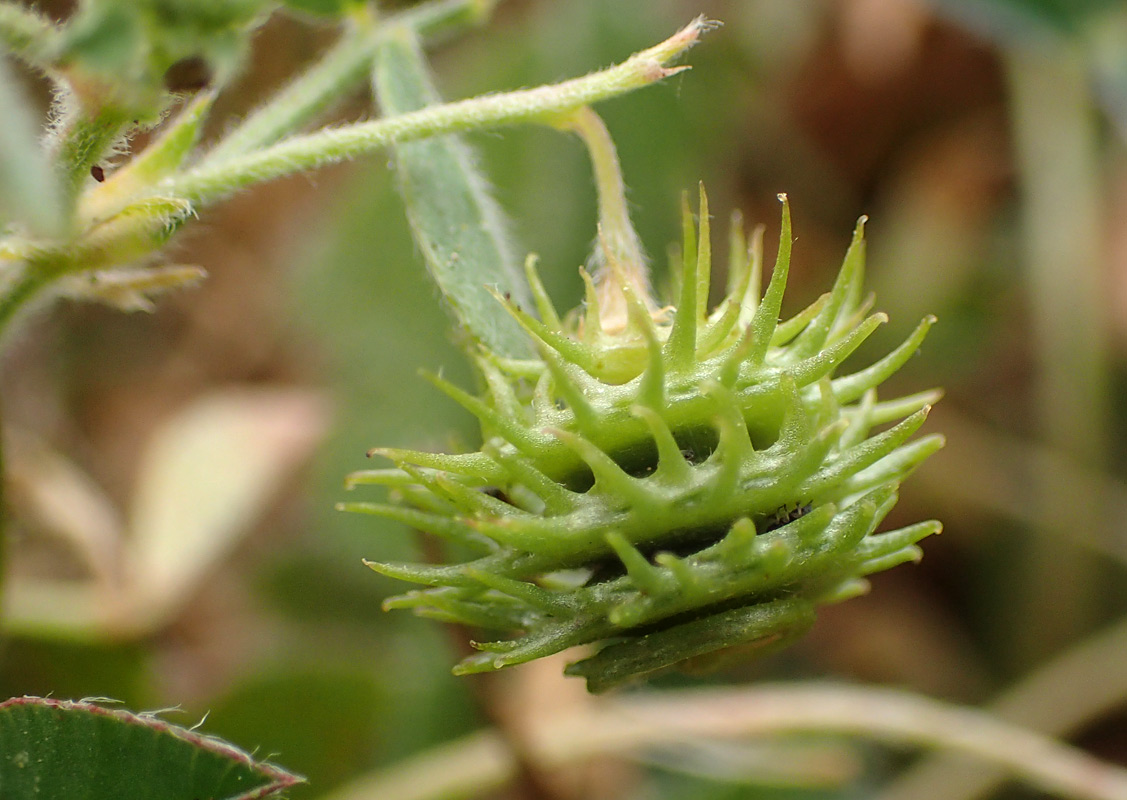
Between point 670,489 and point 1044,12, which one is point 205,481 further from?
point 1044,12

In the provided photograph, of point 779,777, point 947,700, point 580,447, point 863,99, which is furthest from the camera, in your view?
point 863,99

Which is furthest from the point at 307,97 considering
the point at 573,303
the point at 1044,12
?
the point at 1044,12

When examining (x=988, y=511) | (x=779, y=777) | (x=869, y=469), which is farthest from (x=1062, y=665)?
(x=869, y=469)

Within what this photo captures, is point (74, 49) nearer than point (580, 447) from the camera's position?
Yes

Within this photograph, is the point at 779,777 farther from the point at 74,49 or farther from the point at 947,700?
the point at 74,49

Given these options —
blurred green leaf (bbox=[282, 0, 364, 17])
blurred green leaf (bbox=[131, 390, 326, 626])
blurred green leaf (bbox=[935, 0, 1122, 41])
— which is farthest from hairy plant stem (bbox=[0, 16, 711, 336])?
blurred green leaf (bbox=[935, 0, 1122, 41])

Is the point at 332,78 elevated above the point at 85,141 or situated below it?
above

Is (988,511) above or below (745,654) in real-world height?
above
